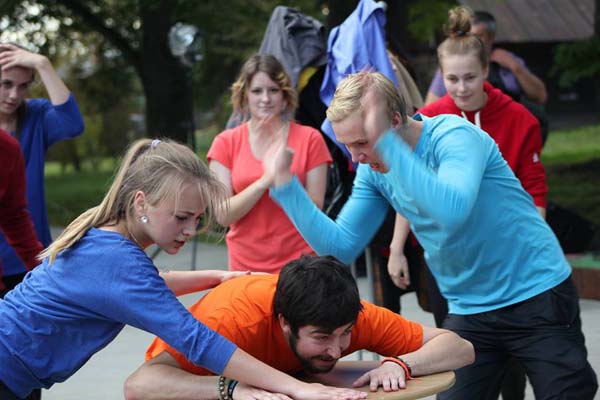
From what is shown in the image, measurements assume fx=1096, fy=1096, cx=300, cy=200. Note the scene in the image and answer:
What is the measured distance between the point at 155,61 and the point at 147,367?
15.9 metres

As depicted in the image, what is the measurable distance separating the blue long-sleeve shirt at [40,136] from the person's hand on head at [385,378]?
235 centimetres

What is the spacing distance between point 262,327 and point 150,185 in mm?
569

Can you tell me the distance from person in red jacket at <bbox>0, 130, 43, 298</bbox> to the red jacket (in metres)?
1.73

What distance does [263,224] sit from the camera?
5184mm

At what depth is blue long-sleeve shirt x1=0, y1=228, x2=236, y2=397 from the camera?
115 inches

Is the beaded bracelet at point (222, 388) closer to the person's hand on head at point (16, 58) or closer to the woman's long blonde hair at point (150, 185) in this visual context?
the woman's long blonde hair at point (150, 185)

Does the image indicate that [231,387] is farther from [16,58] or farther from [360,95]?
[16,58]

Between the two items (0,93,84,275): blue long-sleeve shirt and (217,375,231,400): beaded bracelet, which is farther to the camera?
(0,93,84,275): blue long-sleeve shirt

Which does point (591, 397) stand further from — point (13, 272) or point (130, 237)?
point (13, 272)

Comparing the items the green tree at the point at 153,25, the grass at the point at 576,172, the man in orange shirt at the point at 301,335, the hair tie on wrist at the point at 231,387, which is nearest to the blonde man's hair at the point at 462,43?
the man in orange shirt at the point at 301,335

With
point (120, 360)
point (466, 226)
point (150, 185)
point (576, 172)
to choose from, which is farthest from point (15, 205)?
point (576, 172)

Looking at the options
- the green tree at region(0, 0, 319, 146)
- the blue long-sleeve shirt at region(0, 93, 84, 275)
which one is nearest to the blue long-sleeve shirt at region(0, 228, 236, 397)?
the blue long-sleeve shirt at region(0, 93, 84, 275)

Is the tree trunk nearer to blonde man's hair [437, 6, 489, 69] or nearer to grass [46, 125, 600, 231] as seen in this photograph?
grass [46, 125, 600, 231]

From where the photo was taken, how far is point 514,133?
182 inches
